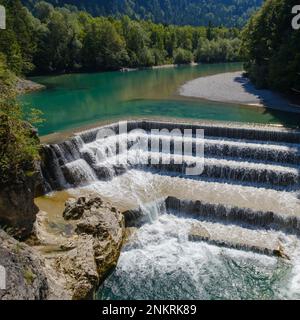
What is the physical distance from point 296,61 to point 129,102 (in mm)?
14188

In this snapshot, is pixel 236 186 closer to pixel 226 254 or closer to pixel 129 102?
pixel 226 254

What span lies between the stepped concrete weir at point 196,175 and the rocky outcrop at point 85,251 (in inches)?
62.5

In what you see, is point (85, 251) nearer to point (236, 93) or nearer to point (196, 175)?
point (196, 175)

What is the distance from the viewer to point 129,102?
31.6 m

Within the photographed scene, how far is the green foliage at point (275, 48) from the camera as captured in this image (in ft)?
97.9

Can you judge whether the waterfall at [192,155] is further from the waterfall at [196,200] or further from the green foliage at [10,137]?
the green foliage at [10,137]

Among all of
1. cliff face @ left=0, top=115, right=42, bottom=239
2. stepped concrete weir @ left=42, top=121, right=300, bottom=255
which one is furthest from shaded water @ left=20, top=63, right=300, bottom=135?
cliff face @ left=0, top=115, right=42, bottom=239

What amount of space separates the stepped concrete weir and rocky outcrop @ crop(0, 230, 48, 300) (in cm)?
684

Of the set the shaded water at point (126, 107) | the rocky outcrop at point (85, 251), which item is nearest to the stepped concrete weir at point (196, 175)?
the rocky outcrop at point (85, 251)

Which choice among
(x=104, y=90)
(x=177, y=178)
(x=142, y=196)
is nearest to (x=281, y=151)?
(x=177, y=178)

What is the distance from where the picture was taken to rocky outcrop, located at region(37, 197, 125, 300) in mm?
9352

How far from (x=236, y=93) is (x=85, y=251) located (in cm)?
2828

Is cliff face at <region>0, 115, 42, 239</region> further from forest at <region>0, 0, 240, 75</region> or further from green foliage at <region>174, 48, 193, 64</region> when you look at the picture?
green foliage at <region>174, 48, 193, 64</region>

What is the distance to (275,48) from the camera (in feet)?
114
